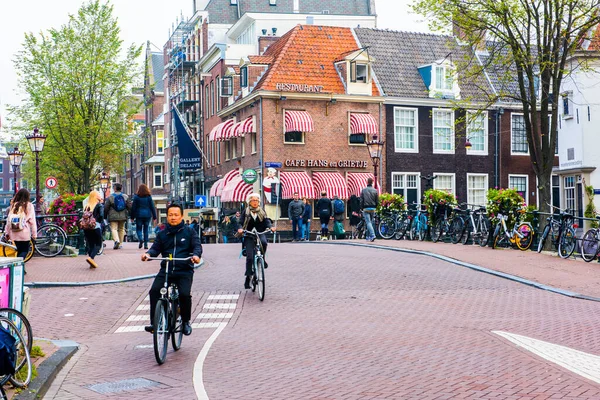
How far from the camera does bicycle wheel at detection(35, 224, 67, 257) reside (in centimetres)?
2119

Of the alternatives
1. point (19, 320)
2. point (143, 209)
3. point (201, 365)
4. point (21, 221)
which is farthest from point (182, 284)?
point (143, 209)

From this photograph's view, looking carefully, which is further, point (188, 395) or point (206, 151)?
point (206, 151)

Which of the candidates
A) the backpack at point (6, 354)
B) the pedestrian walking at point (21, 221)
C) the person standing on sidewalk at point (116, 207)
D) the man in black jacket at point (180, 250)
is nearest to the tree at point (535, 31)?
the person standing on sidewalk at point (116, 207)

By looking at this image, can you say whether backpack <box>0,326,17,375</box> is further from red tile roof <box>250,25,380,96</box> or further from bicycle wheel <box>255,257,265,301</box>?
red tile roof <box>250,25,380,96</box>

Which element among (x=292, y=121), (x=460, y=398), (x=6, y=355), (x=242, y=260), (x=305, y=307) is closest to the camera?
(x=6, y=355)

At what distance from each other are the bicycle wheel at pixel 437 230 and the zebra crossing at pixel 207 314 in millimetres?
12635

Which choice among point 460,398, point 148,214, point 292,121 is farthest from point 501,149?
point 460,398

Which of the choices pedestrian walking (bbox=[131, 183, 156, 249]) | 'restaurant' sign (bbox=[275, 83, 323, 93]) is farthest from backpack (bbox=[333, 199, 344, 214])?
pedestrian walking (bbox=[131, 183, 156, 249])

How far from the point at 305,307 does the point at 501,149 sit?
3279cm

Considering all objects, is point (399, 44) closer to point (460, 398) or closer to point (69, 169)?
point (69, 169)

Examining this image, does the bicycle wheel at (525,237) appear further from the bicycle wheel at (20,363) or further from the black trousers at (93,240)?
the bicycle wheel at (20,363)

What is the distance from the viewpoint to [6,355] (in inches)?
248

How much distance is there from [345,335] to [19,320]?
4.13 metres

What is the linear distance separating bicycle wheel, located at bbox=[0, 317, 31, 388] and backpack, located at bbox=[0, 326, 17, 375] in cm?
75
